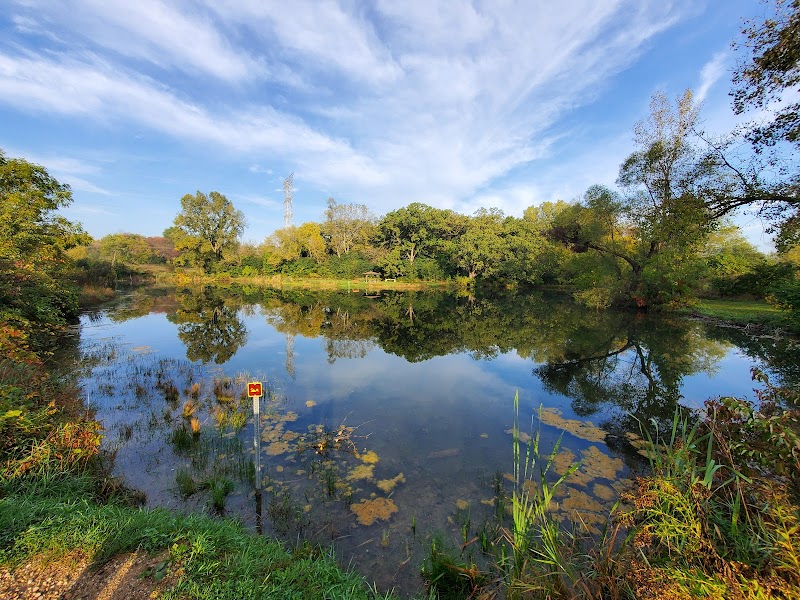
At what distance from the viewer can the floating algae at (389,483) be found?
5420mm

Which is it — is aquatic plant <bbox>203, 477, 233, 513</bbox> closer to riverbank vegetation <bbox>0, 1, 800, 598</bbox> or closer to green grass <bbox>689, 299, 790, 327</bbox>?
riverbank vegetation <bbox>0, 1, 800, 598</bbox>

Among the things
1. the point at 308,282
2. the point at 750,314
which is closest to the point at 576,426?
the point at 750,314

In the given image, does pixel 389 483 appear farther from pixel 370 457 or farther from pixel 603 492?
pixel 603 492

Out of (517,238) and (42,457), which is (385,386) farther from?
(517,238)

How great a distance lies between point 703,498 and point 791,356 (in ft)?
51.3

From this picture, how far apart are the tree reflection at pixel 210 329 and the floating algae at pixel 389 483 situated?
9.45 metres

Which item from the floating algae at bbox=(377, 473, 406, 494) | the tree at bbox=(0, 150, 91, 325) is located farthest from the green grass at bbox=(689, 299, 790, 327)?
the tree at bbox=(0, 150, 91, 325)

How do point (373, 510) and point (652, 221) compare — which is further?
point (652, 221)

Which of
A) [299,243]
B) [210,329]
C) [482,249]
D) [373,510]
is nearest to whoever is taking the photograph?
[373,510]

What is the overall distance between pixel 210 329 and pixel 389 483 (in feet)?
54.4

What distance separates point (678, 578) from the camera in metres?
2.12

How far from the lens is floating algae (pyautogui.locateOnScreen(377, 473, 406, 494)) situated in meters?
5.42

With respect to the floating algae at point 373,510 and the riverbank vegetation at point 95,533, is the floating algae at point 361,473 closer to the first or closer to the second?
the floating algae at point 373,510

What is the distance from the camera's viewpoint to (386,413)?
338 inches
